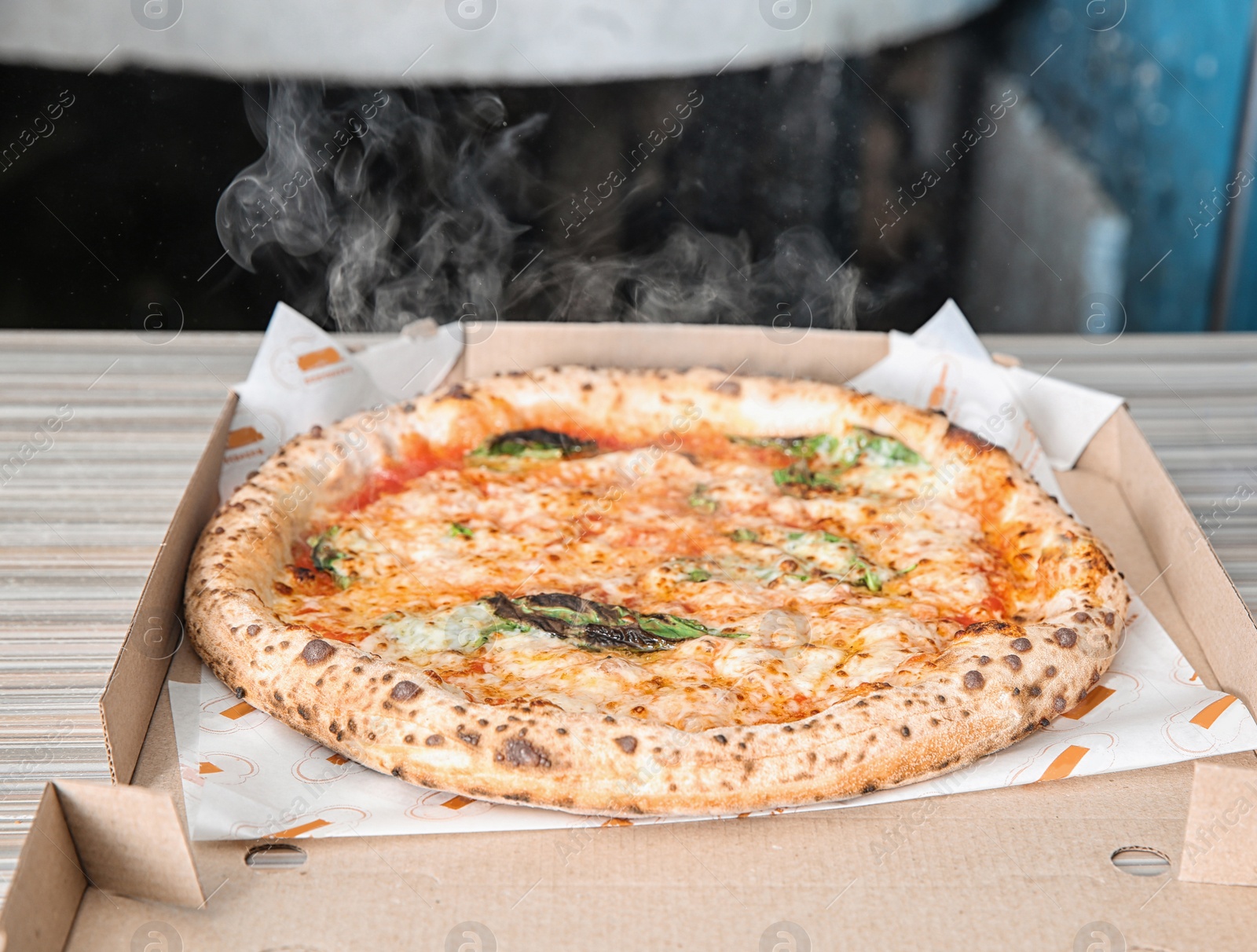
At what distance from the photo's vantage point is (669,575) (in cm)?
276

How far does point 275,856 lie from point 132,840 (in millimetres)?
244

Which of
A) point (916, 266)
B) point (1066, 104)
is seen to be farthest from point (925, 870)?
point (1066, 104)

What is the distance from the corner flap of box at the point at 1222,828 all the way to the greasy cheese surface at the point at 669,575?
60 cm

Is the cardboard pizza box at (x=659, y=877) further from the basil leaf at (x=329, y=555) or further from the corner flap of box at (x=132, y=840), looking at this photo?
the basil leaf at (x=329, y=555)

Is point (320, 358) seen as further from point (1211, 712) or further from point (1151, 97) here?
point (1151, 97)

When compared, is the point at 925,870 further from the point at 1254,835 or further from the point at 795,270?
the point at 795,270

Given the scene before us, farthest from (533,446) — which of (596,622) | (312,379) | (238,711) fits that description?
(238,711)

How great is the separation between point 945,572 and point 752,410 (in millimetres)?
952

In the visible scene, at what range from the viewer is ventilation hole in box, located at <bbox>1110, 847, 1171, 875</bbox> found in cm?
201

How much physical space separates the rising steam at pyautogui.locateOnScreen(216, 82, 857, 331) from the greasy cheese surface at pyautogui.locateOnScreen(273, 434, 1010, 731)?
1.43 m

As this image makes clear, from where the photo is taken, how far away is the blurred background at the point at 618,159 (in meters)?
4.93

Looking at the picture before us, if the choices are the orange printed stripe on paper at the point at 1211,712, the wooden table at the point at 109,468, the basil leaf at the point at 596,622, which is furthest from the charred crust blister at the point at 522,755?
the orange printed stripe on paper at the point at 1211,712

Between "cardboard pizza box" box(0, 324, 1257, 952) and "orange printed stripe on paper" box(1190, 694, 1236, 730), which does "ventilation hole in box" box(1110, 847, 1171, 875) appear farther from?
"orange printed stripe on paper" box(1190, 694, 1236, 730)

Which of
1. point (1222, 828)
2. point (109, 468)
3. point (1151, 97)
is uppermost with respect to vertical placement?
point (1151, 97)
